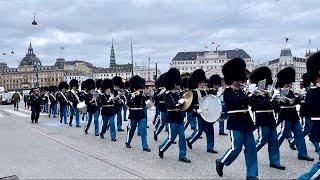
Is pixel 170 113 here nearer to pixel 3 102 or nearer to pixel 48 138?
pixel 48 138

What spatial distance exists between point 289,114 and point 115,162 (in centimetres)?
376

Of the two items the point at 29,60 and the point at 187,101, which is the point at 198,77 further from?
the point at 29,60

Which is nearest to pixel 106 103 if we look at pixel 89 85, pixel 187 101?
pixel 89 85

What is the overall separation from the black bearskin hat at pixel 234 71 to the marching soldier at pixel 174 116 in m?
1.73

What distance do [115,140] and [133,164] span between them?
4.31 m

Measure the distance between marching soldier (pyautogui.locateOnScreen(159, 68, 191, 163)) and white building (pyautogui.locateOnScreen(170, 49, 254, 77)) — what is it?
127 metres

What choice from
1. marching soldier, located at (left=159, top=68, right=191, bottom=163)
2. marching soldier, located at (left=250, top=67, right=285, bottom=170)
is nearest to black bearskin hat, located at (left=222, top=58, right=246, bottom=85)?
marching soldier, located at (left=250, top=67, right=285, bottom=170)

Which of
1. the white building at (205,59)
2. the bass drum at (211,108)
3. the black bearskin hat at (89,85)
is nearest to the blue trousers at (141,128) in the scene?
the bass drum at (211,108)

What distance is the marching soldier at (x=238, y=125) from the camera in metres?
7.66

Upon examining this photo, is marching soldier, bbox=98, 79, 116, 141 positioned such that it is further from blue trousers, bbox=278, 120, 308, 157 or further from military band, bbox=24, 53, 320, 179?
blue trousers, bbox=278, 120, 308, 157

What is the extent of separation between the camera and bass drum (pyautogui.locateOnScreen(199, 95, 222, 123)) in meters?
9.05

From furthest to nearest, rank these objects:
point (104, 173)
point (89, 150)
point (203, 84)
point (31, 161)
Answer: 1. point (203, 84)
2. point (89, 150)
3. point (31, 161)
4. point (104, 173)

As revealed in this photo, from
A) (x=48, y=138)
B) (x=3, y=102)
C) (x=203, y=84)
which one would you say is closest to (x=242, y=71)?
(x=203, y=84)

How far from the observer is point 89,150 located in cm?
1165
